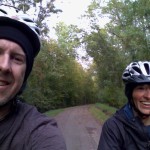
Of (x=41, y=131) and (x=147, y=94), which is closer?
(x=41, y=131)

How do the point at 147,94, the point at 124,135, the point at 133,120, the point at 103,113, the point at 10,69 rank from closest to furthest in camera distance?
the point at 10,69 → the point at 124,135 → the point at 133,120 → the point at 147,94 → the point at 103,113

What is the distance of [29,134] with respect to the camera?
1677 mm

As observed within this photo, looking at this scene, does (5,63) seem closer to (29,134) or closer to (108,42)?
(29,134)

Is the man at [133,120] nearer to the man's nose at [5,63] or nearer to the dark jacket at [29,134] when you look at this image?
the dark jacket at [29,134]

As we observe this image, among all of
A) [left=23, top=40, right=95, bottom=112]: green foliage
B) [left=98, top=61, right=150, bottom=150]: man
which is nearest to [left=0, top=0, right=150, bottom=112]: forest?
[left=23, top=40, right=95, bottom=112]: green foliage

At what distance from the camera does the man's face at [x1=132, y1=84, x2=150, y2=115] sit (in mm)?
3295

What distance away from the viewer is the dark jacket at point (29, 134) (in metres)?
1.63

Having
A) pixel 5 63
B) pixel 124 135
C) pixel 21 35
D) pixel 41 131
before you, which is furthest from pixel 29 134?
pixel 124 135

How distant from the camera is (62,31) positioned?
48.7m

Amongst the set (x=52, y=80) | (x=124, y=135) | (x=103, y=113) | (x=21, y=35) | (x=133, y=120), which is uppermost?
(x=21, y=35)

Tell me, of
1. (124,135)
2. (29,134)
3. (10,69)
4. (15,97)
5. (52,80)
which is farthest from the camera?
(52,80)

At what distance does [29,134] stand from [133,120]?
5.60 ft

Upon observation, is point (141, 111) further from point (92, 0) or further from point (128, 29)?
point (92, 0)

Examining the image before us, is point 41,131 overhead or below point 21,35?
below
